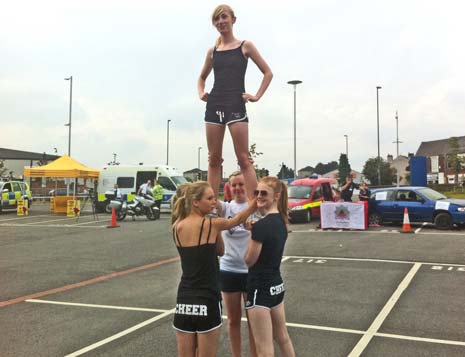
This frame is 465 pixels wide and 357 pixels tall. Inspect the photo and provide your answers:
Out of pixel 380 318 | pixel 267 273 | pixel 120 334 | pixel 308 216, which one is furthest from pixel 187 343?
pixel 308 216

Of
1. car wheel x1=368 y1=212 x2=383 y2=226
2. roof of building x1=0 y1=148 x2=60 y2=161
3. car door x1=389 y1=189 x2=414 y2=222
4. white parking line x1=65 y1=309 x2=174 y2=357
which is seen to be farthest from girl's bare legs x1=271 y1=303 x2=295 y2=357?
roof of building x1=0 y1=148 x2=60 y2=161

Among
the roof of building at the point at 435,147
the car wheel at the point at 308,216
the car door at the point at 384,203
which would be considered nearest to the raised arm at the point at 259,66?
the car door at the point at 384,203

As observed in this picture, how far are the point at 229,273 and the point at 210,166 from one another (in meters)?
0.91

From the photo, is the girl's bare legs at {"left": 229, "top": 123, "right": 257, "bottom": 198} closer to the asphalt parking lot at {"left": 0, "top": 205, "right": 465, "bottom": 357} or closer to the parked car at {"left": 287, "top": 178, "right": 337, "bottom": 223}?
the asphalt parking lot at {"left": 0, "top": 205, "right": 465, "bottom": 357}

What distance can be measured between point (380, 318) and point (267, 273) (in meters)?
3.03

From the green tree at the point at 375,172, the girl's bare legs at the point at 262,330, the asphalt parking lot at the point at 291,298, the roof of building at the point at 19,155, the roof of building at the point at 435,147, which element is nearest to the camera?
the girl's bare legs at the point at 262,330

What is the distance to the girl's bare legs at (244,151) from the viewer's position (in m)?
3.47

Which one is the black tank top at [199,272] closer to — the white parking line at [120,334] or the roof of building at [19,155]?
the white parking line at [120,334]

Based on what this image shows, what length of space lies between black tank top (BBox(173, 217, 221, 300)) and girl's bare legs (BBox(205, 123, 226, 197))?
0.75m

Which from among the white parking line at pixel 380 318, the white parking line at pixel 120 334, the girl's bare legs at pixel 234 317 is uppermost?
the girl's bare legs at pixel 234 317

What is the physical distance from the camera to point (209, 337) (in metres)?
2.96

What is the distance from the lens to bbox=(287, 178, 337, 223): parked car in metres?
18.5

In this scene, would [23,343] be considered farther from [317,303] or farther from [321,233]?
[321,233]

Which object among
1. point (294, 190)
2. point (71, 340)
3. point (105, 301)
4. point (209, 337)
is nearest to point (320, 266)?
point (105, 301)
